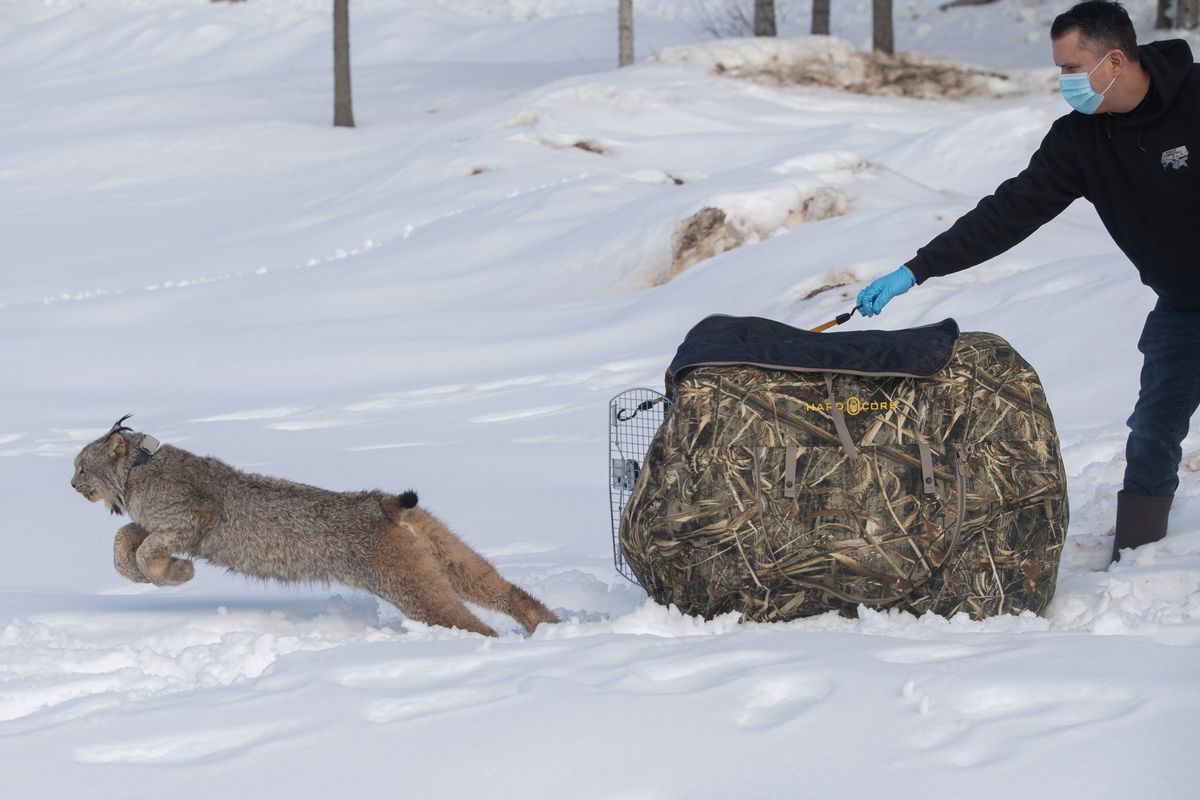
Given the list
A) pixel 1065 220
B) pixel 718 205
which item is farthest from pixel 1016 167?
pixel 718 205

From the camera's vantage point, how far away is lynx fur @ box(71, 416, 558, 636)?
15.8 ft

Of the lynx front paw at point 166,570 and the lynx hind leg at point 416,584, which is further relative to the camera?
the lynx front paw at point 166,570

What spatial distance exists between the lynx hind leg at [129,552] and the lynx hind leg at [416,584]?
3.70ft

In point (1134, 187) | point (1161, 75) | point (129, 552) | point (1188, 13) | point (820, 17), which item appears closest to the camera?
point (1161, 75)

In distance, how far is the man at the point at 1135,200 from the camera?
4434 mm

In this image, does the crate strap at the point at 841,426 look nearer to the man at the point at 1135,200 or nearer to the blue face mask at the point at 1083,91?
the man at the point at 1135,200

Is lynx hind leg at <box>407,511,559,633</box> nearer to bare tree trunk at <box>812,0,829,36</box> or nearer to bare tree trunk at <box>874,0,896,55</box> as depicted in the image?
bare tree trunk at <box>874,0,896,55</box>

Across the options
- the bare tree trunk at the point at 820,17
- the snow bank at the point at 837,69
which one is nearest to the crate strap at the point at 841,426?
the snow bank at the point at 837,69

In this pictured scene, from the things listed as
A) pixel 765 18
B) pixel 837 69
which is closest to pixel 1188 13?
pixel 837 69

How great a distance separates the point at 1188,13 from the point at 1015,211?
23343mm

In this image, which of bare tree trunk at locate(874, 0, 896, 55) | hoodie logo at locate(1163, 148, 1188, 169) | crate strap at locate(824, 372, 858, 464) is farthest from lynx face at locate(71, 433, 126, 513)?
bare tree trunk at locate(874, 0, 896, 55)

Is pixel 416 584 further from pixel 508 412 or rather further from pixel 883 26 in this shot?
pixel 883 26

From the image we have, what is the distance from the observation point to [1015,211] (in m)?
4.92

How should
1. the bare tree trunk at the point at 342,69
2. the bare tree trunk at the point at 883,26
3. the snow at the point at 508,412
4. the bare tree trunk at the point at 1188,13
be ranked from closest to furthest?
1. the snow at the point at 508,412
2. the bare tree trunk at the point at 342,69
3. the bare tree trunk at the point at 883,26
4. the bare tree trunk at the point at 1188,13
